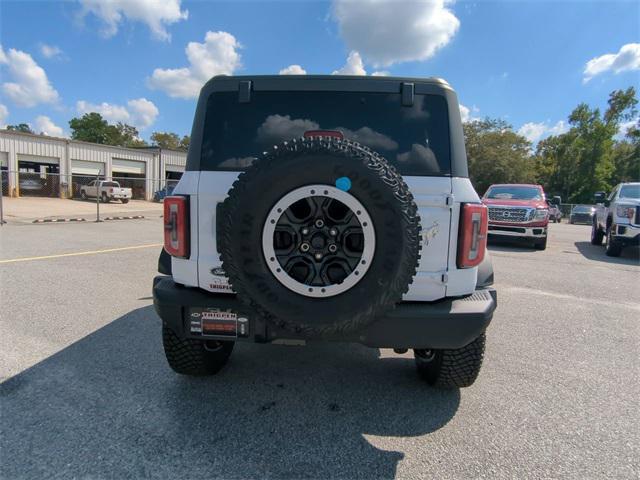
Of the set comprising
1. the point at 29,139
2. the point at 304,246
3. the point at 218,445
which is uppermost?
the point at 29,139

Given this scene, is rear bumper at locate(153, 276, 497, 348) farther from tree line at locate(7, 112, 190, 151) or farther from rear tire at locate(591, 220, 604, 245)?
tree line at locate(7, 112, 190, 151)

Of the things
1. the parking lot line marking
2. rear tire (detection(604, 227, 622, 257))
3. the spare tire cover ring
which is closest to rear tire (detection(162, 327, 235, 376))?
the spare tire cover ring

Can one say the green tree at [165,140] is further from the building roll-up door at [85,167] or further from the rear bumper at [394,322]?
the rear bumper at [394,322]

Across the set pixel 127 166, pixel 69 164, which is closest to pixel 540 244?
pixel 69 164

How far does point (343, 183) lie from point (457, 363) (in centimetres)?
158

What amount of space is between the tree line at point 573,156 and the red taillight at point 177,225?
1992 inches

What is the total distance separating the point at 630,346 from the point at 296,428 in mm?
3622

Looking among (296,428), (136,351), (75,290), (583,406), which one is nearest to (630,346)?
(583,406)

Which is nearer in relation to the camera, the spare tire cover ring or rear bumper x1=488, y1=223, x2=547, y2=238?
the spare tire cover ring

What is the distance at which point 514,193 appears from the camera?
1183 cm

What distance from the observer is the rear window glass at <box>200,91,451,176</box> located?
8.13ft

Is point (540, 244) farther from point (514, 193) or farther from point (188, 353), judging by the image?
point (188, 353)

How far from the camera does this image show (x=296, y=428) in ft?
7.89

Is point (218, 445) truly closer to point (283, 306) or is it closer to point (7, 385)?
point (283, 306)
